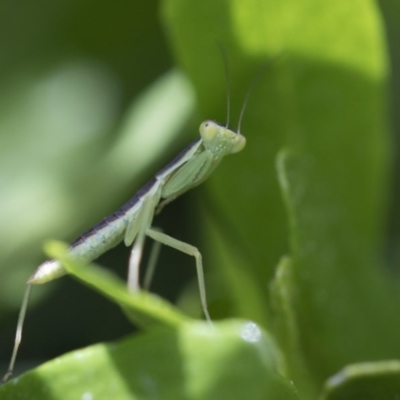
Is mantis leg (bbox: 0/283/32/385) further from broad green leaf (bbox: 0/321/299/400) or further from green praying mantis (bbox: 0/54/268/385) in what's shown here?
broad green leaf (bbox: 0/321/299/400)

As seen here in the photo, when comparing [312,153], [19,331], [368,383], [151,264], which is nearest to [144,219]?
[151,264]

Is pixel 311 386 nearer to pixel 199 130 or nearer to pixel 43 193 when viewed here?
pixel 199 130

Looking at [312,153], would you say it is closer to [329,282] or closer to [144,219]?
[329,282]

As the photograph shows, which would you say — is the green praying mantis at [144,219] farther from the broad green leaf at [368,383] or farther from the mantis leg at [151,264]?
the broad green leaf at [368,383]

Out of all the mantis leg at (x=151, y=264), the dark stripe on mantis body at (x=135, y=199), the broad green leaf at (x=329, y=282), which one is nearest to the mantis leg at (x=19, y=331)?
the dark stripe on mantis body at (x=135, y=199)

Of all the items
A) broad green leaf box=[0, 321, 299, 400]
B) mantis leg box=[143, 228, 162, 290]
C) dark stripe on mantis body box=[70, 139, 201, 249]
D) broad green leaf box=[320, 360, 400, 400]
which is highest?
broad green leaf box=[0, 321, 299, 400]

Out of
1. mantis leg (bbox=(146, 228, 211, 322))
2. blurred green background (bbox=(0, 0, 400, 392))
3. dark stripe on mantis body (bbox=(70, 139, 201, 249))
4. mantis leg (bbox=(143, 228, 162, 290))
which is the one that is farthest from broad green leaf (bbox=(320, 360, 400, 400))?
mantis leg (bbox=(143, 228, 162, 290))
